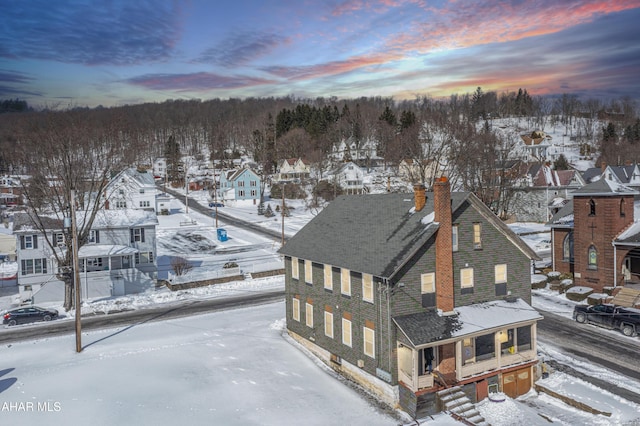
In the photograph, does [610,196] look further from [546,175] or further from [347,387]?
[546,175]

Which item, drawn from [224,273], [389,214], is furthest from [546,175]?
[389,214]

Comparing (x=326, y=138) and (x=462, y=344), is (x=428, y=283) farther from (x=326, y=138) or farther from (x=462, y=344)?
(x=326, y=138)

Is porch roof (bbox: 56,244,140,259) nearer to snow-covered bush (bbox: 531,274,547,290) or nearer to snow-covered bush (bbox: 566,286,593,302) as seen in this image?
snow-covered bush (bbox: 531,274,547,290)

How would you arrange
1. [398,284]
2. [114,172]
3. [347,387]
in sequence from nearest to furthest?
[398,284] → [347,387] → [114,172]

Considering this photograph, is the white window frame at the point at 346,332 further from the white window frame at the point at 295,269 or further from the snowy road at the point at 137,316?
the snowy road at the point at 137,316

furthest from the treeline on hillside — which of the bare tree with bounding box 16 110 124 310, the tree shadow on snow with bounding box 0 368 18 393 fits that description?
the tree shadow on snow with bounding box 0 368 18 393

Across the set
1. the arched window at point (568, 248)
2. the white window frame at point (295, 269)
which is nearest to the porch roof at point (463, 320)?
the white window frame at point (295, 269)
